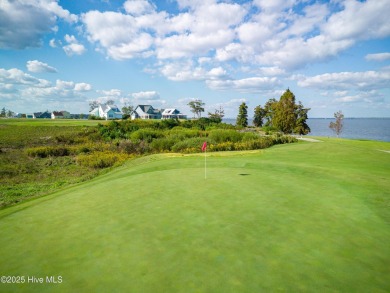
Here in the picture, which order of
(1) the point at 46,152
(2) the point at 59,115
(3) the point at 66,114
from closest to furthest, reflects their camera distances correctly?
1. (1) the point at 46,152
2. (2) the point at 59,115
3. (3) the point at 66,114

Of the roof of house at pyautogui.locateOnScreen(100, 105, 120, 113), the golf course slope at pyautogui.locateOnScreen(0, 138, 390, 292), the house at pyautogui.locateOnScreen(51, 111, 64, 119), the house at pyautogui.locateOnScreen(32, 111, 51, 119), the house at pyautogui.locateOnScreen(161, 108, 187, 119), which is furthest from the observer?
the house at pyautogui.locateOnScreen(32, 111, 51, 119)

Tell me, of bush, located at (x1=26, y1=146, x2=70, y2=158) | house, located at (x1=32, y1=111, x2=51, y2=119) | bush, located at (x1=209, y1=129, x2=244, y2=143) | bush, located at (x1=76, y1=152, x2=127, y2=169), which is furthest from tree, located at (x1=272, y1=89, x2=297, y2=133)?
house, located at (x1=32, y1=111, x2=51, y2=119)

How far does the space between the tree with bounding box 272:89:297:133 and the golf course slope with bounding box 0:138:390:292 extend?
134 ft

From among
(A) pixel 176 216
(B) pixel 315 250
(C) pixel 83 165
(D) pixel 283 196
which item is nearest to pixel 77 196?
(A) pixel 176 216

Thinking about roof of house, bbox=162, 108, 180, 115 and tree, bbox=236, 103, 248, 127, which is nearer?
tree, bbox=236, 103, 248, 127

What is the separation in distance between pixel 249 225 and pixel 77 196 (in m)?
6.14

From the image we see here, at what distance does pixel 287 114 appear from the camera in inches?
1877

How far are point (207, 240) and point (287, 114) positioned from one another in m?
46.8

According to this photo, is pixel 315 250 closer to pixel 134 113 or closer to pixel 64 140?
pixel 64 140

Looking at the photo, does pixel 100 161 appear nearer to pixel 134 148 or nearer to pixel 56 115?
pixel 134 148

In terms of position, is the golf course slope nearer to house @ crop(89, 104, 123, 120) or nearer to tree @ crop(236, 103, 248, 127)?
tree @ crop(236, 103, 248, 127)

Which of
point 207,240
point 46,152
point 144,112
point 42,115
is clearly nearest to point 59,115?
point 42,115

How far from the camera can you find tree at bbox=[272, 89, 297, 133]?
156ft

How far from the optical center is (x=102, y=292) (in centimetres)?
338
